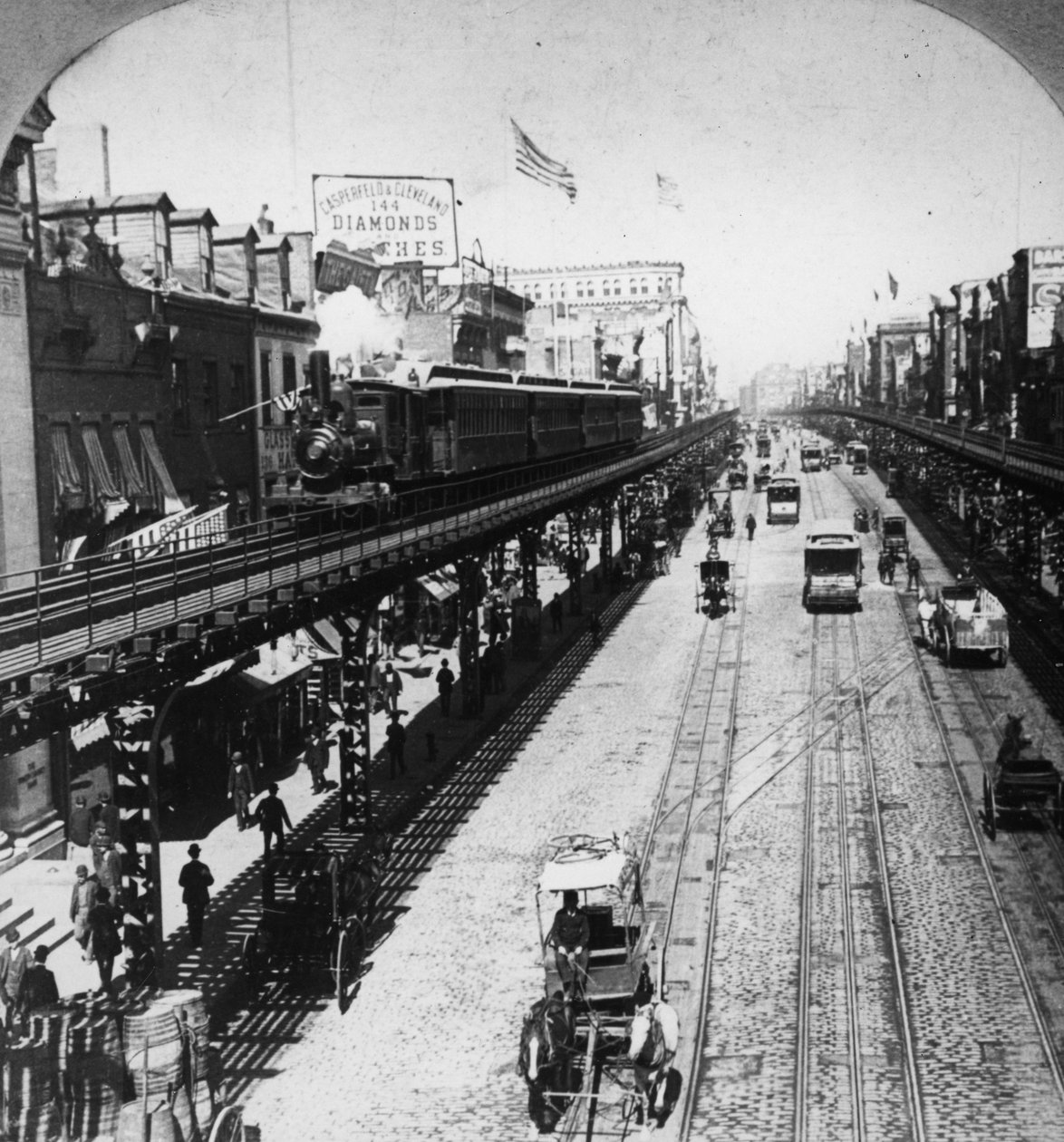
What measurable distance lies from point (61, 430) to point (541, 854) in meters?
10.6

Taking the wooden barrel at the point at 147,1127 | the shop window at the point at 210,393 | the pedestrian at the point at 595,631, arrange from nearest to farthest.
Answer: the wooden barrel at the point at 147,1127
the shop window at the point at 210,393
the pedestrian at the point at 595,631

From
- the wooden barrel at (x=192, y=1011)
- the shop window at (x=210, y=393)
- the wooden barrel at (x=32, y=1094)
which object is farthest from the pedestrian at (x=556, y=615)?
→ the wooden barrel at (x=32, y=1094)

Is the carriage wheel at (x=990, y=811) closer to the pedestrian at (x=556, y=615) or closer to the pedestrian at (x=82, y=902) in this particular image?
the pedestrian at (x=82, y=902)

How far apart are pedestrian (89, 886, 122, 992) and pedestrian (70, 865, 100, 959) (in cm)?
22

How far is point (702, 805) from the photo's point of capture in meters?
21.2

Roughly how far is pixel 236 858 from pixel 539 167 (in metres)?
12.1

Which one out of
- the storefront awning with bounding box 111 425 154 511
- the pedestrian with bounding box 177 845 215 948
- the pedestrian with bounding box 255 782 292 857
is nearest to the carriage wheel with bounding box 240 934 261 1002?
the pedestrian with bounding box 177 845 215 948

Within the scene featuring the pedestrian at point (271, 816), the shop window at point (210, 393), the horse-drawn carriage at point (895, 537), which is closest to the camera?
the pedestrian at point (271, 816)

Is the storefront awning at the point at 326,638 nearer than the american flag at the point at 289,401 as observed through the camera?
No

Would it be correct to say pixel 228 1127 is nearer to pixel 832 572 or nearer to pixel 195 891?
pixel 195 891

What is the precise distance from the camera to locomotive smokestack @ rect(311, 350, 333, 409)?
2223 centimetres

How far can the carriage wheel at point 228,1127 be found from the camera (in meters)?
11.3

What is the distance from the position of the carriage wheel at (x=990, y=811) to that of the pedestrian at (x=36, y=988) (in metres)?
13.8

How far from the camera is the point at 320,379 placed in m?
22.2
